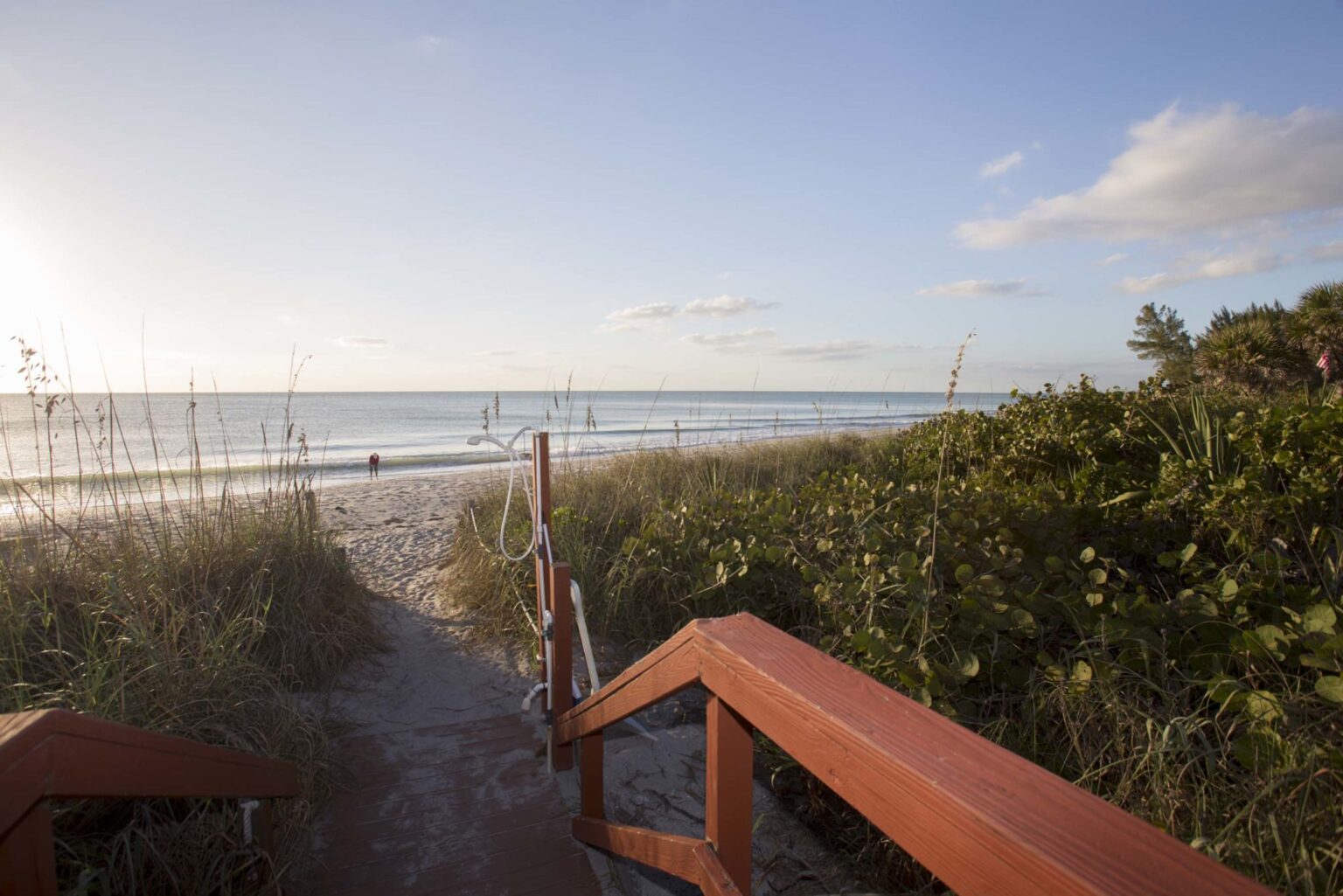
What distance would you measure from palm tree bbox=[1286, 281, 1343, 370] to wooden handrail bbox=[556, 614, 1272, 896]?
11.0m

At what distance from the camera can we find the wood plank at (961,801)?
582 mm

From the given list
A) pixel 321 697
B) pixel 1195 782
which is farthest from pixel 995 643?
pixel 321 697

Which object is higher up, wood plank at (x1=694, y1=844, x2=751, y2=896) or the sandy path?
wood plank at (x1=694, y1=844, x2=751, y2=896)

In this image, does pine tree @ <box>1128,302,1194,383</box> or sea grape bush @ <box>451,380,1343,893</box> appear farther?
pine tree @ <box>1128,302,1194,383</box>

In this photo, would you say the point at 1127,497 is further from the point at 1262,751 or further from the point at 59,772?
the point at 59,772

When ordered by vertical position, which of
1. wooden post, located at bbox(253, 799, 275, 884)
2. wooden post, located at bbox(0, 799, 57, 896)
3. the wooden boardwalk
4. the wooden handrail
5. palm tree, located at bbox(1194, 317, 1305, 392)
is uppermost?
palm tree, located at bbox(1194, 317, 1305, 392)

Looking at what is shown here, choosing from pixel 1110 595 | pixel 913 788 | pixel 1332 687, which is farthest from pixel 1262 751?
pixel 913 788

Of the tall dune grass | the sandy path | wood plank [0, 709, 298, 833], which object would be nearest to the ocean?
the tall dune grass

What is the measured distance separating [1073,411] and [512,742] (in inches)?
154

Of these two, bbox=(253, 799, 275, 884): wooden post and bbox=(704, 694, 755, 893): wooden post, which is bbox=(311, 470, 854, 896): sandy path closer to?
bbox=(253, 799, 275, 884): wooden post

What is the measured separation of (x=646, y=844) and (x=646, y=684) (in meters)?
0.53

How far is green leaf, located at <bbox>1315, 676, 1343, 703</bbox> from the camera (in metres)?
1.88

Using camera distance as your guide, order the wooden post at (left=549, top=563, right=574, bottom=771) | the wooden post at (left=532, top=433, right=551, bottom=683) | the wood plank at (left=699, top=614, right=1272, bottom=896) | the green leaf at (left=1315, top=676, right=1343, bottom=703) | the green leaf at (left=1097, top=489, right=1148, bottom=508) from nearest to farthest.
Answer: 1. the wood plank at (left=699, top=614, right=1272, bottom=896)
2. the green leaf at (left=1315, top=676, right=1343, bottom=703)
3. the wooden post at (left=549, top=563, right=574, bottom=771)
4. the wooden post at (left=532, top=433, right=551, bottom=683)
5. the green leaf at (left=1097, top=489, right=1148, bottom=508)

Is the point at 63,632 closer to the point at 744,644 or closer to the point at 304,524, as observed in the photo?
the point at 304,524
